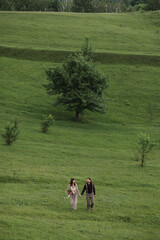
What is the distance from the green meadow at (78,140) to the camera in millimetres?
19875

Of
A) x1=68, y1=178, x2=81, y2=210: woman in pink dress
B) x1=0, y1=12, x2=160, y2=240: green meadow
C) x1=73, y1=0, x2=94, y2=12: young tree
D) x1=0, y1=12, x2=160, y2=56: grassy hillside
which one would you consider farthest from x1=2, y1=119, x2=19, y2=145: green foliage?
x1=73, y1=0, x2=94, y2=12: young tree

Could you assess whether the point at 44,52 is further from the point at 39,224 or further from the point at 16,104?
the point at 39,224

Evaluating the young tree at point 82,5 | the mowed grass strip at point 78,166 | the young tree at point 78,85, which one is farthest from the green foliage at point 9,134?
the young tree at point 82,5

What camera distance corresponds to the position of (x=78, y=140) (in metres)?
44.8

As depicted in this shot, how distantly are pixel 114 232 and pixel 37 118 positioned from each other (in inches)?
1463

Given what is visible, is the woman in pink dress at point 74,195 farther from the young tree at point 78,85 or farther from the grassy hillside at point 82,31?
the grassy hillside at point 82,31

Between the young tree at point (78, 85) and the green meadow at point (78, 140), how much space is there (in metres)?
3.11

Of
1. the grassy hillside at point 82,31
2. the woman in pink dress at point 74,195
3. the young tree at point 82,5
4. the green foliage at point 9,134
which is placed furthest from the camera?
the young tree at point 82,5

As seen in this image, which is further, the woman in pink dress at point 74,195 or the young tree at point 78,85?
the young tree at point 78,85

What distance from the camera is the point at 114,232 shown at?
61.0 ft

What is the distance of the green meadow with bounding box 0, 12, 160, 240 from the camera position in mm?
19875

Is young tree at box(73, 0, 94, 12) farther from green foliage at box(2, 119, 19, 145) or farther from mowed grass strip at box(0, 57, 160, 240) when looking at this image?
green foliage at box(2, 119, 19, 145)

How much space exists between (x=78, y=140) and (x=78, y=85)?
1313 cm

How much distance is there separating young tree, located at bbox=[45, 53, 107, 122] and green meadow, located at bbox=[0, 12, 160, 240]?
123 inches
